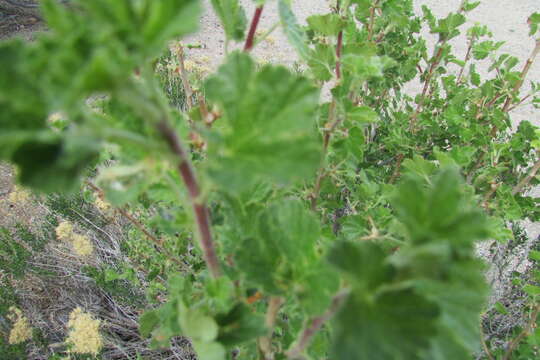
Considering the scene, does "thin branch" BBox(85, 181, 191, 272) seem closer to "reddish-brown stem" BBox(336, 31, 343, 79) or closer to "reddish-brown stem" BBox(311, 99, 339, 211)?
"reddish-brown stem" BBox(311, 99, 339, 211)

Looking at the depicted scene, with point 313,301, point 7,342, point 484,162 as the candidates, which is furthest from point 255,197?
point 7,342

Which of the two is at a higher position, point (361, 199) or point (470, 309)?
point (361, 199)

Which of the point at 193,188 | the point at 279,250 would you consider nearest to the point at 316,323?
the point at 279,250

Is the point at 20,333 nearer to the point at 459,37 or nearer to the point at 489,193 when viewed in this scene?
the point at 489,193

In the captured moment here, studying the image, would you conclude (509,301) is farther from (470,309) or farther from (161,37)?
(161,37)

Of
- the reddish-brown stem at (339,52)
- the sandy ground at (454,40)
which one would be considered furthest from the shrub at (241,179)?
the sandy ground at (454,40)

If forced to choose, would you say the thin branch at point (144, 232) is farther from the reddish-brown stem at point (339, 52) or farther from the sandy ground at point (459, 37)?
the sandy ground at point (459, 37)
